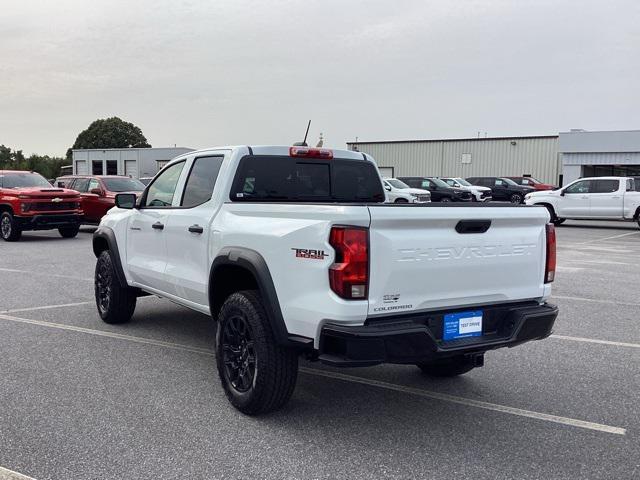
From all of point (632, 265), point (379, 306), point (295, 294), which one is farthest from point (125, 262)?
point (632, 265)

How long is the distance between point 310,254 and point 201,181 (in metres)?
2.02

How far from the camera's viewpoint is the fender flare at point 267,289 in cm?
399

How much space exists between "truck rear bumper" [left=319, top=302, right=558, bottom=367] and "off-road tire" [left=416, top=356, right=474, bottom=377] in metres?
0.92

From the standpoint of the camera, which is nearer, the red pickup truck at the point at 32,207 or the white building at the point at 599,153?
the red pickup truck at the point at 32,207

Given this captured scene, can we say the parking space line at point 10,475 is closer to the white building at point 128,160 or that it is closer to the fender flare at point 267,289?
the fender flare at point 267,289

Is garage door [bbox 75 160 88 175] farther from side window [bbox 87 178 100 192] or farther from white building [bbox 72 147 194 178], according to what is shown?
side window [bbox 87 178 100 192]

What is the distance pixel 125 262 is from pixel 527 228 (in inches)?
162

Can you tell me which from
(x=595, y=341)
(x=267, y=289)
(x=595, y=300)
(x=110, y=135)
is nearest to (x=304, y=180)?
(x=267, y=289)

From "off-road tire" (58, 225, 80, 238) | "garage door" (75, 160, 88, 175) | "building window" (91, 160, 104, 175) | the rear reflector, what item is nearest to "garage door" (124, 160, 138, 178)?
"building window" (91, 160, 104, 175)

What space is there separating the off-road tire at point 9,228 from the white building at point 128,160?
41618 mm

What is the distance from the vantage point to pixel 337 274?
12.1ft

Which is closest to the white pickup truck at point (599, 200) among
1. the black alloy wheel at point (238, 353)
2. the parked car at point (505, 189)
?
the parked car at point (505, 189)

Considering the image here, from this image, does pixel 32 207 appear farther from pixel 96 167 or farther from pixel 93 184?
pixel 96 167

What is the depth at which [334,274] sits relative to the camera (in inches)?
145
